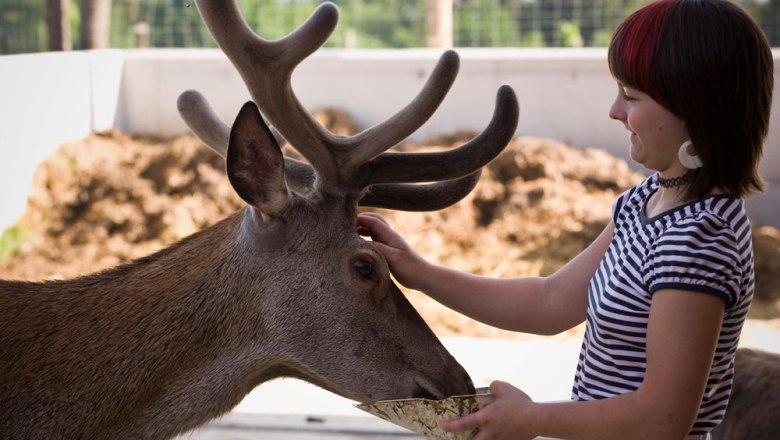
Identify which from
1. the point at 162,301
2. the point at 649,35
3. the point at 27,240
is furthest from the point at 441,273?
the point at 27,240

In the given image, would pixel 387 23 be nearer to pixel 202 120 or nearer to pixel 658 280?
pixel 202 120

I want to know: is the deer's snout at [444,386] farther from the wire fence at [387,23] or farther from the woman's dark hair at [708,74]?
the wire fence at [387,23]

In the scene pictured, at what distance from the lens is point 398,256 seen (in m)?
2.47

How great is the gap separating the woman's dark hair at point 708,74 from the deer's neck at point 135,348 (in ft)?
3.51

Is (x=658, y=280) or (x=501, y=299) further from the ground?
(x=658, y=280)

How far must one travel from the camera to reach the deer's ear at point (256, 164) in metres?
2.18

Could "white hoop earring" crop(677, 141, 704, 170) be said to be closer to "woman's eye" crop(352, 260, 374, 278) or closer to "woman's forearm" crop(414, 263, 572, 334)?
"woman's forearm" crop(414, 263, 572, 334)

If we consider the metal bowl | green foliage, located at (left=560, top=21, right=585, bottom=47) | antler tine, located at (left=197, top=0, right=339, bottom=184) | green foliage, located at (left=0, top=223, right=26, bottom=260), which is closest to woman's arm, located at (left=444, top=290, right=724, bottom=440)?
the metal bowl

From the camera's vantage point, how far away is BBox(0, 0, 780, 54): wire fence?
11008mm

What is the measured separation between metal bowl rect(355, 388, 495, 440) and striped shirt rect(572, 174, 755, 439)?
256mm

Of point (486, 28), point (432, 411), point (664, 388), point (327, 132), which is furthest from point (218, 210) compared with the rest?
point (664, 388)

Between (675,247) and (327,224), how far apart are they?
35.9 inches

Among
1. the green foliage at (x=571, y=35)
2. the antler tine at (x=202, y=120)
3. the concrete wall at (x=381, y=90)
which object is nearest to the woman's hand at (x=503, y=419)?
the antler tine at (x=202, y=120)

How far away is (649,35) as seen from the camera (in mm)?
1852
